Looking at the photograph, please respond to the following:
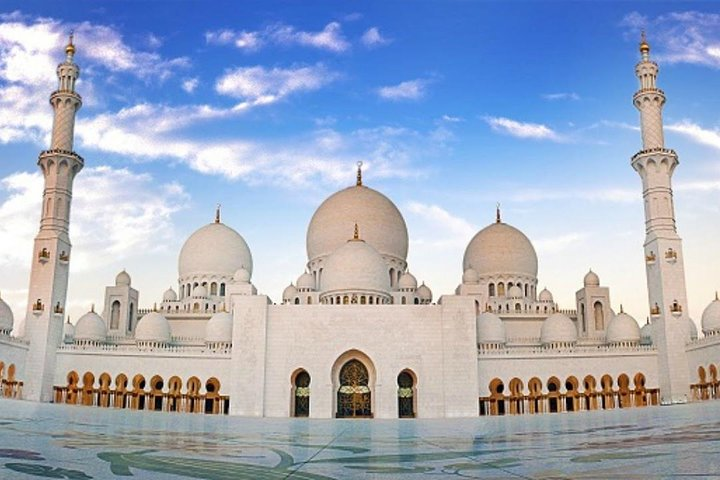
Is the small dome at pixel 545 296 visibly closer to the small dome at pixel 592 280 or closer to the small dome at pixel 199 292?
the small dome at pixel 592 280

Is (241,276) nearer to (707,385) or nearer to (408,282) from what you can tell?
(408,282)

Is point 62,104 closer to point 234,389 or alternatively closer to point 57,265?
point 57,265

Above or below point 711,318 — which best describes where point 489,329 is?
below

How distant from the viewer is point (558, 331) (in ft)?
95.7

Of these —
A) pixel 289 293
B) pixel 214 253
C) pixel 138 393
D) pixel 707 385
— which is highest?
pixel 214 253

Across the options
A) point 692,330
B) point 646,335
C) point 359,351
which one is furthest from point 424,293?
point 692,330

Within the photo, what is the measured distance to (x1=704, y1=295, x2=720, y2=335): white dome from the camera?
25.9 metres

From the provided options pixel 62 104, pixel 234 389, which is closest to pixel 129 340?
pixel 234 389

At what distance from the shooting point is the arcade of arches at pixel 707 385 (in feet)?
77.9

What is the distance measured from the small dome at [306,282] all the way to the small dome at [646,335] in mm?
14157

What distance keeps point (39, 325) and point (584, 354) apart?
2054 cm

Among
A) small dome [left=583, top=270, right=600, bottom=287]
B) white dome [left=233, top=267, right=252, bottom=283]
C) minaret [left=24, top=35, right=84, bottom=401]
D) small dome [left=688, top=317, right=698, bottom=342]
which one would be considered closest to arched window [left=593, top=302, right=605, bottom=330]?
small dome [left=583, top=270, right=600, bottom=287]

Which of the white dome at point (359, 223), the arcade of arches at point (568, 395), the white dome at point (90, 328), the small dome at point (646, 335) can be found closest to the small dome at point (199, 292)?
the white dome at point (90, 328)

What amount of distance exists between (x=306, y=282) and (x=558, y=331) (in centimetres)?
1113
